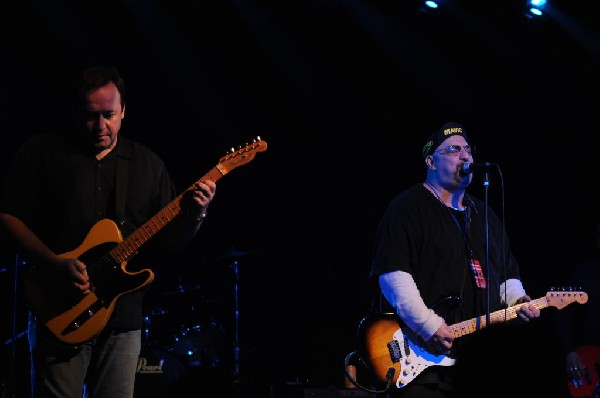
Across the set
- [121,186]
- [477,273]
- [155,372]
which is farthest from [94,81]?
[155,372]

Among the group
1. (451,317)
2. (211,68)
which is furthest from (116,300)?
(211,68)

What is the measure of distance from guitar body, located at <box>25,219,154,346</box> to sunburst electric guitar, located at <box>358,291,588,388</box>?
5.35 ft

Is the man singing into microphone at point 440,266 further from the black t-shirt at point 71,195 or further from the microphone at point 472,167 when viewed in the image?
the black t-shirt at point 71,195

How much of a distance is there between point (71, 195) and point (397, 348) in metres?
2.24

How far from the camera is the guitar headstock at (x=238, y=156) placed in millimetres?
4188

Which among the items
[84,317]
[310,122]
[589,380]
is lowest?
[589,380]

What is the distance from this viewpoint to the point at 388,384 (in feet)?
14.9

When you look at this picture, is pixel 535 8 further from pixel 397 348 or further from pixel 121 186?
pixel 121 186

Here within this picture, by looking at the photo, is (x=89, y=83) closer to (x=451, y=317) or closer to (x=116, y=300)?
(x=116, y=300)

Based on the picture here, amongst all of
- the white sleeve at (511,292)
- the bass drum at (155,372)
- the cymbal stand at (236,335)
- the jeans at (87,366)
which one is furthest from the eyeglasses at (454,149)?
the bass drum at (155,372)

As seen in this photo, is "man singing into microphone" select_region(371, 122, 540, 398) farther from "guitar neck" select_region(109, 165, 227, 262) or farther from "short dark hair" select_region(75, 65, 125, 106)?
"short dark hair" select_region(75, 65, 125, 106)

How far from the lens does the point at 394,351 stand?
4.60 meters

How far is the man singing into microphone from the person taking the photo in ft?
14.9

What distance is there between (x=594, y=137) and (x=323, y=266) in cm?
324
